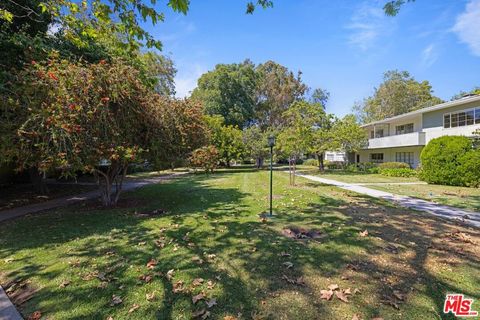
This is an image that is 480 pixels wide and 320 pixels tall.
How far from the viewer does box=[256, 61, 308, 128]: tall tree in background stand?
43.6 meters

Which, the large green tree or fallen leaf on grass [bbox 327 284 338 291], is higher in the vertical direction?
the large green tree

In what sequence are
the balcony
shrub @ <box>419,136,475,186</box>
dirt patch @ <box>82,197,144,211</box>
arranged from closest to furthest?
dirt patch @ <box>82,197,144,211</box>, shrub @ <box>419,136,475,186</box>, the balcony

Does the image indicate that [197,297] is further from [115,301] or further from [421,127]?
[421,127]

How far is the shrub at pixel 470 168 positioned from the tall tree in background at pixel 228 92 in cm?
2556

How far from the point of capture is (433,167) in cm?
1506

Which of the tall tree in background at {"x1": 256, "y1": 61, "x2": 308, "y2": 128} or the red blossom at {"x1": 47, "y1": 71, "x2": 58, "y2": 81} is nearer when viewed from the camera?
the red blossom at {"x1": 47, "y1": 71, "x2": 58, "y2": 81}

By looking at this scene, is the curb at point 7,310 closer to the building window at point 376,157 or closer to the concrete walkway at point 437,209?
the concrete walkway at point 437,209

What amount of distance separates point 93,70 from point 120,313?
641 centimetres

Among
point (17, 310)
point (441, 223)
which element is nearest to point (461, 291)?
point (441, 223)

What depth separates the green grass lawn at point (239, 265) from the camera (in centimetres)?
308

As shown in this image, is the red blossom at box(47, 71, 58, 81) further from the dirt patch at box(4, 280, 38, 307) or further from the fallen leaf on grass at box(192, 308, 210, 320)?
the fallen leaf on grass at box(192, 308, 210, 320)

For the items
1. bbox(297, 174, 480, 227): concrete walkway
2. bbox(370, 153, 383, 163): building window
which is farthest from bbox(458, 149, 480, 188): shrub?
bbox(370, 153, 383, 163): building window

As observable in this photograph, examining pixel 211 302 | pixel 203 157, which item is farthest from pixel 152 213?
pixel 211 302

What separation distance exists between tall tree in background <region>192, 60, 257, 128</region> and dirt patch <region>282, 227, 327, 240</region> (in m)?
29.9
